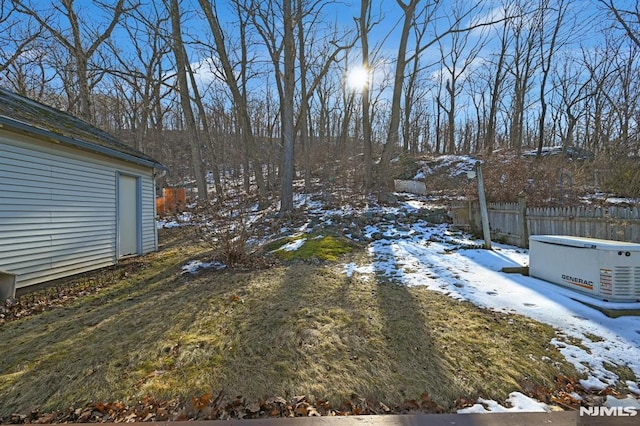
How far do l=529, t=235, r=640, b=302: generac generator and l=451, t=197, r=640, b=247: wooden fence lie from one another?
245cm

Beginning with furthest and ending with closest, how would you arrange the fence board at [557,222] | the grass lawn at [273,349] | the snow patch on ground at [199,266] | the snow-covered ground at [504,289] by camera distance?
the snow patch on ground at [199,266]
the fence board at [557,222]
the snow-covered ground at [504,289]
the grass lawn at [273,349]

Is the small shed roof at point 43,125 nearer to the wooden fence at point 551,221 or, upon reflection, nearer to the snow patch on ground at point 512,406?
the snow patch on ground at point 512,406

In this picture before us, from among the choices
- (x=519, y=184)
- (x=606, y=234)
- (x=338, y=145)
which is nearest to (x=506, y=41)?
(x=338, y=145)

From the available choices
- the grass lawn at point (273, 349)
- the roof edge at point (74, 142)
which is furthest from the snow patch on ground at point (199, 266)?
the roof edge at point (74, 142)

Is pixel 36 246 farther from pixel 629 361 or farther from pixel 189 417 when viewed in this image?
pixel 629 361

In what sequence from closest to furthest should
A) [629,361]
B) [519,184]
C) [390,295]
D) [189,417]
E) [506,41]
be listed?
1. [189,417]
2. [629,361]
3. [390,295]
4. [519,184]
5. [506,41]

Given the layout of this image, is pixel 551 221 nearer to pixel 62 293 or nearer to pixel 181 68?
pixel 62 293

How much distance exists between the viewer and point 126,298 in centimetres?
486

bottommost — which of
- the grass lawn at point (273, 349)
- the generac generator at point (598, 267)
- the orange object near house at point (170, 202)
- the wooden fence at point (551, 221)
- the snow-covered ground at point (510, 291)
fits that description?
the grass lawn at point (273, 349)

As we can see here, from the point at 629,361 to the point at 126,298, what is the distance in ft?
20.2

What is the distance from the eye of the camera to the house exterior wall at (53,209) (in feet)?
16.4

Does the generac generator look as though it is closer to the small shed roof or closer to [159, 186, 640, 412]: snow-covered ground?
[159, 186, 640, 412]: snow-covered ground

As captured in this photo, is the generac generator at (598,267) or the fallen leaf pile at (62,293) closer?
the generac generator at (598,267)

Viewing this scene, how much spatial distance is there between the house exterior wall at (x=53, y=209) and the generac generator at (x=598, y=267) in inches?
331
